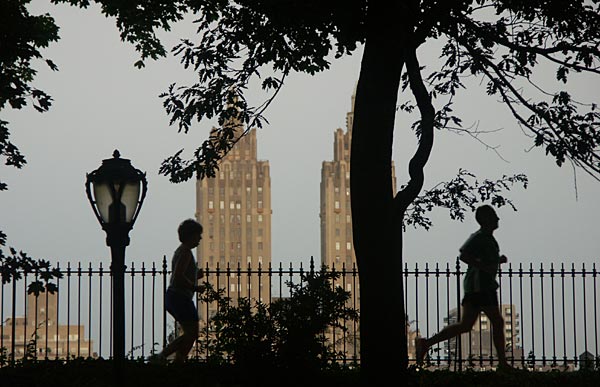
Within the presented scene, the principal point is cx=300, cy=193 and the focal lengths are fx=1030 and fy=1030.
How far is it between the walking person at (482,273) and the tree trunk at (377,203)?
1.83m

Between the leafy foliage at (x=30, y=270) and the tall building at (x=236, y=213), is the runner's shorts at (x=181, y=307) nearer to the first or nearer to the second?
the leafy foliage at (x=30, y=270)

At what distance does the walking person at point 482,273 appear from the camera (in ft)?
40.8

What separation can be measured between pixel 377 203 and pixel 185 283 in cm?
252

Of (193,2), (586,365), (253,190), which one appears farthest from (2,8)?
(253,190)

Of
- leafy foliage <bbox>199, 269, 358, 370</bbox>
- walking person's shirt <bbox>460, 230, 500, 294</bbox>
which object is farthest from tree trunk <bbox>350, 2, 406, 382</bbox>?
walking person's shirt <bbox>460, 230, 500, 294</bbox>

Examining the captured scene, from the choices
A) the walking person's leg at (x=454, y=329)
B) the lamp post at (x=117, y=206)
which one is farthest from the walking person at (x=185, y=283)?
the walking person's leg at (x=454, y=329)

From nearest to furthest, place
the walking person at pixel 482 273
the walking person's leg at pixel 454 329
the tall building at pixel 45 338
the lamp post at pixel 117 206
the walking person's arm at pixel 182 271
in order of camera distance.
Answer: the lamp post at pixel 117 206 < the walking person's arm at pixel 182 271 < the walking person at pixel 482 273 < the walking person's leg at pixel 454 329 < the tall building at pixel 45 338

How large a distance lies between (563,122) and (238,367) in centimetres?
540

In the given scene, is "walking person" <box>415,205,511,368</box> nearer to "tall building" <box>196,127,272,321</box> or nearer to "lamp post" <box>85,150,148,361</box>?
"lamp post" <box>85,150,148,361</box>

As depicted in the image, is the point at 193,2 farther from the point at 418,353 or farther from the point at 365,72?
the point at 418,353

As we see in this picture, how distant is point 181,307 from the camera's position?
11.9 metres

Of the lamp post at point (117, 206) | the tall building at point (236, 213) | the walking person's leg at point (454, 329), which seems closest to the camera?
the lamp post at point (117, 206)

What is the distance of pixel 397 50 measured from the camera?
441 inches

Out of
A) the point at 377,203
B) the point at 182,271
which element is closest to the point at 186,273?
the point at 182,271
